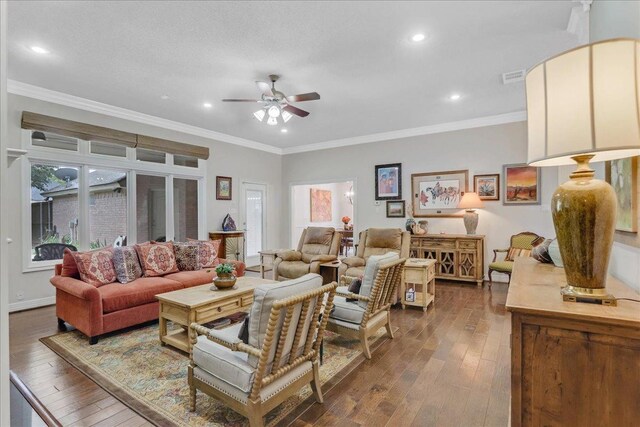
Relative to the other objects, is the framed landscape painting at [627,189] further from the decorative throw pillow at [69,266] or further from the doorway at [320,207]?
the doorway at [320,207]

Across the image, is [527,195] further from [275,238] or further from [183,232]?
[183,232]

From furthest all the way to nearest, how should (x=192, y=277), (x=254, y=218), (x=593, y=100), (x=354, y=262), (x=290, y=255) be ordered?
(x=254, y=218), (x=290, y=255), (x=354, y=262), (x=192, y=277), (x=593, y=100)

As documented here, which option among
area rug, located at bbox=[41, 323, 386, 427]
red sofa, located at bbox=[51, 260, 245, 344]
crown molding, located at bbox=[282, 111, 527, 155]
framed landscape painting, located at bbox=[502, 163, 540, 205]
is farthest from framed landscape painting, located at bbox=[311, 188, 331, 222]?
area rug, located at bbox=[41, 323, 386, 427]

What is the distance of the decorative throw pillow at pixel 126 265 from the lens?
371 cm

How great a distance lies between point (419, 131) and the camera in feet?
21.1

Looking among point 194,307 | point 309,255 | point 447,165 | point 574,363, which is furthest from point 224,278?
point 447,165

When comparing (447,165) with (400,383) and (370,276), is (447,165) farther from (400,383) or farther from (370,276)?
(400,383)

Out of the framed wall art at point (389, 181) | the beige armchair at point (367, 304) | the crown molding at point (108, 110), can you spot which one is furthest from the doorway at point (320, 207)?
the beige armchair at point (367, 304)

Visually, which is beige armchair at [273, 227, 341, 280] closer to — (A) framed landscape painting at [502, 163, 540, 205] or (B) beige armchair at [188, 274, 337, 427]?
(B) beige armchair at [188, 274, 337, 427]

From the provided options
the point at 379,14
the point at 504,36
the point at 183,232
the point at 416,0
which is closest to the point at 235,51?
the point at 379,14

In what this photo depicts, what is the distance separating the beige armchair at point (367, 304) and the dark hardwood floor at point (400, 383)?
0.26m

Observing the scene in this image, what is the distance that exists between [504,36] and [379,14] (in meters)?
1.33

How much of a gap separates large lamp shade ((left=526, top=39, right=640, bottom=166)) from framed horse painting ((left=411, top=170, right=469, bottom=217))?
16.9 feet

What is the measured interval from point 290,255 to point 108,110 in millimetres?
3675
